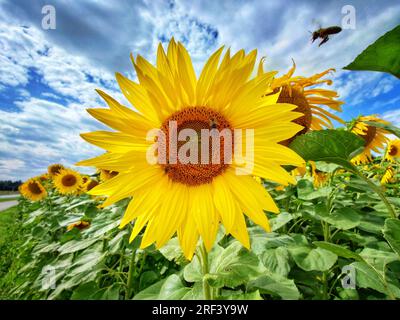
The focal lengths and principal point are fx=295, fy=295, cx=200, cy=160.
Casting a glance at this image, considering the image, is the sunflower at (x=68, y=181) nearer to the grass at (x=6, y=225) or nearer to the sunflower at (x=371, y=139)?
the grass at (x=6, y=225)

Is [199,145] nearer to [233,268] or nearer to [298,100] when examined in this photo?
[233,268]

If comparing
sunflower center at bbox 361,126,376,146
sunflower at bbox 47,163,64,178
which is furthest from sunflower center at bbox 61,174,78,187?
sunflower center at bbox 361,126,376,146

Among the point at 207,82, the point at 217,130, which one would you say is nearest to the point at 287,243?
the point at 217,130

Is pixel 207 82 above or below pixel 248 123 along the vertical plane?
above

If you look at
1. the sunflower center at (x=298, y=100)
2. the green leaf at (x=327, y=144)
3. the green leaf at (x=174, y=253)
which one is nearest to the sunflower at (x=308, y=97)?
the sunflower center at (x=298, y=100)
